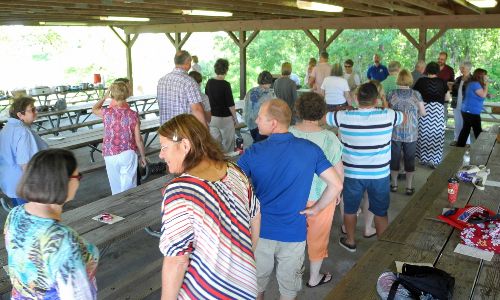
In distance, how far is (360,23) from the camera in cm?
984

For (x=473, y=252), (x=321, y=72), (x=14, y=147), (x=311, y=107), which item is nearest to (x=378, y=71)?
(x=321, y=72)

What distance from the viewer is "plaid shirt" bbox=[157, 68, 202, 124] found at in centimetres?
420

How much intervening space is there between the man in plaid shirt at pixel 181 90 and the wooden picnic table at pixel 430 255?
2.03 meters

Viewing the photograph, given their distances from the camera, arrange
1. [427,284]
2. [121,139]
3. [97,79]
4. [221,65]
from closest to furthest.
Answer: [427,284] → [121,139] → [221,65] → [97,79]

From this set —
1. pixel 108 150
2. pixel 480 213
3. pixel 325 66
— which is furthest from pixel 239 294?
pixel 325 66

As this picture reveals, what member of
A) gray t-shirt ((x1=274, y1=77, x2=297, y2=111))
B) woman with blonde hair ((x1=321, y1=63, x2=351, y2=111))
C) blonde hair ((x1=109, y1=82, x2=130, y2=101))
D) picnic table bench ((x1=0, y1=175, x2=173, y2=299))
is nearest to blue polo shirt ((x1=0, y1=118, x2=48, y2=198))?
blonde hair ((x1=109, y1=82, x2=130, y2=101))

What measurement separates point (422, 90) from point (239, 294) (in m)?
4.82

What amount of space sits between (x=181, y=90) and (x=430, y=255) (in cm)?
269

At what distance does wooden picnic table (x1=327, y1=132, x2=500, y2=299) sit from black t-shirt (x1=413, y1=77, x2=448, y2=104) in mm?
2492

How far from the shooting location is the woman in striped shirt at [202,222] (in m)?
1.50

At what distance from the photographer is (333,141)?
2904mm

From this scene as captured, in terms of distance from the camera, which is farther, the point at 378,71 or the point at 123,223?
the point at 378,71

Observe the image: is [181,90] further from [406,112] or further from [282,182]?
[406,112]

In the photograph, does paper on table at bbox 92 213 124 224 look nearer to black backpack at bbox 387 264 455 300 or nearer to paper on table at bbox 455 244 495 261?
black backpack at bbox 387 264 455 300
